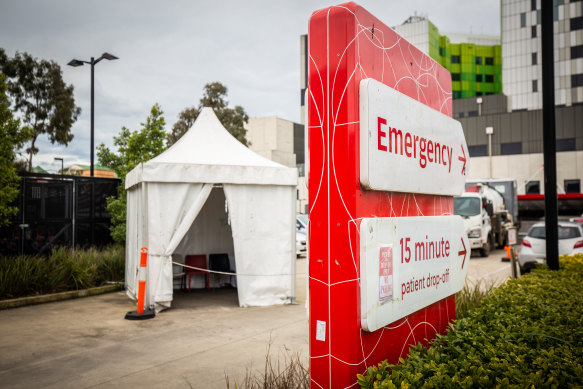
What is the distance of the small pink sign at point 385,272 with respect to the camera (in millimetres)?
3209

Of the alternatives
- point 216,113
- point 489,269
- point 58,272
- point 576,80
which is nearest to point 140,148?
point 58,272

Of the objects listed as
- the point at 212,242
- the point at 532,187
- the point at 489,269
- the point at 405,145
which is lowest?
the point at 489,269

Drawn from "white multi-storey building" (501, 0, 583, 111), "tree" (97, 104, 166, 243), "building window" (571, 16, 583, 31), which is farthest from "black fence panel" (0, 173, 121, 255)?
"building window" (571, 16, 583, 31)

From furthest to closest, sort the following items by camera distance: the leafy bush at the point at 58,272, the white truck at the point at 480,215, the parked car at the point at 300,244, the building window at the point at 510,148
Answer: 1. the building window at the point at 510,148
2. the parked car at the point at 300,244
3. the white truck at the point at 480,215
4. the leafy bush at the point at 58,272

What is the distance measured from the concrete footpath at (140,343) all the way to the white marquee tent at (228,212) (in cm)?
50

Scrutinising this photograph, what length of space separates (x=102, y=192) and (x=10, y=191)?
3.47m

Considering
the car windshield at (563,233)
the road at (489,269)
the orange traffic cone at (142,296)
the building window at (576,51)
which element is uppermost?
the building window at (576,51)

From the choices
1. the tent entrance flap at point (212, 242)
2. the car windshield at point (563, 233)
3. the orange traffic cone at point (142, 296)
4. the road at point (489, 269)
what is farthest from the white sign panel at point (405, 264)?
the car windshield at point (563, 233)

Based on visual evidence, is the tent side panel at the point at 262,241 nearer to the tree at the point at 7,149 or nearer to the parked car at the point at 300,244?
the tree at the point at 7,149

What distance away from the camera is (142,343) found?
6.75 metres

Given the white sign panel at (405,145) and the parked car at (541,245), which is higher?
the white sign panel at (405,145)

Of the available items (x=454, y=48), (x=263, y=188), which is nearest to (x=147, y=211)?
(x=263, y=188)

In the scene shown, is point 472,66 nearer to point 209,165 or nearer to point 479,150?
point 479,150

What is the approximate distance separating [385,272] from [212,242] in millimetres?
9430
